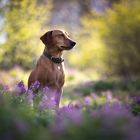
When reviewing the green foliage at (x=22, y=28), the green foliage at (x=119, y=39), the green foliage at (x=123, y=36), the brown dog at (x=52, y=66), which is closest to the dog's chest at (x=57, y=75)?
the brown dog at (x=52, y=66)

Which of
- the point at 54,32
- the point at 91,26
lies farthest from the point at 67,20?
the point at 54,32

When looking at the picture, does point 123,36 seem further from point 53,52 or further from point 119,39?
point 53,52

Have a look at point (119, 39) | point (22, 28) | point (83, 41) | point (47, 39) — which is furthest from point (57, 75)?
point (83, 41)

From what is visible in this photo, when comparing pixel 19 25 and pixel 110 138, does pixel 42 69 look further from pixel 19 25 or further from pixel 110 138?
pixel 19 25

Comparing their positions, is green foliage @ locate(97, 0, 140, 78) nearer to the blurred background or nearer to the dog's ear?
the blurred background

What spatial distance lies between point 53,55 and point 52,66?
24 centimetres

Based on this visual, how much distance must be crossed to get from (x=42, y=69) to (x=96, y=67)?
17205 millimetres

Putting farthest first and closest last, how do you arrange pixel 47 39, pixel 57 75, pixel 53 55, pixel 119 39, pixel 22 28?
pixel 119 39, pixel 22 28, pixel 47 39, pixel 53 55, pixel 57 75

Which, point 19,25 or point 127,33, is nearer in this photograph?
point 19,25

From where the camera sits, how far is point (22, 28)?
47.6ft

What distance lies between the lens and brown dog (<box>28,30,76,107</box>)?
7410 millimetres

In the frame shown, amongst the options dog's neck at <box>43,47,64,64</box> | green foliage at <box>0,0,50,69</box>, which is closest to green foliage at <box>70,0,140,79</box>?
green foliage at <box>0,0,50,69</box>

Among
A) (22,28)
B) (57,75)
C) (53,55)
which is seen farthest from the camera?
(22,28)

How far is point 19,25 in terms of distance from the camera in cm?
1424
